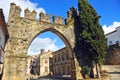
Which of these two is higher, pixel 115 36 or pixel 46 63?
pixel 115 36

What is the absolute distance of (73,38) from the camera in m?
17.2

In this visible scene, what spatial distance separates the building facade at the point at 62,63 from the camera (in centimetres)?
3392

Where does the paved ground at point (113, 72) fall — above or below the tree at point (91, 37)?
below

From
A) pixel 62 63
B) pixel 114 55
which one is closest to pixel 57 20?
pixel 114 55

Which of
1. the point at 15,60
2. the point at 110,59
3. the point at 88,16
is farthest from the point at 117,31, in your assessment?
the point at 15,60

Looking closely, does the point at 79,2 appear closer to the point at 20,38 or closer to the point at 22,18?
the point at 22,18

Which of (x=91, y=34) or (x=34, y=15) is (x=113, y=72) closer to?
(x=91, y=34)

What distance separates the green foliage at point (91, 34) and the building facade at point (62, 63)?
1638cm

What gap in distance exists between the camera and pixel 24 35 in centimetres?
1466

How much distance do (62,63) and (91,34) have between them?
2138cm

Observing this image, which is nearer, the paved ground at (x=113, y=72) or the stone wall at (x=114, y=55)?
the paved ground at (x=113, y=72)

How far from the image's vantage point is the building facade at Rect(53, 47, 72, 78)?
3392cm

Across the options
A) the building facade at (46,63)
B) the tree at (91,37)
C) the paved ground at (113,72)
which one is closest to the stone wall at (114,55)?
the paved ground at (113,72)

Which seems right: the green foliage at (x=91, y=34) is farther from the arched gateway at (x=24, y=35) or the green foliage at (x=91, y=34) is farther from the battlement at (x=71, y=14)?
the arched gateway at (x=24, y=35)
